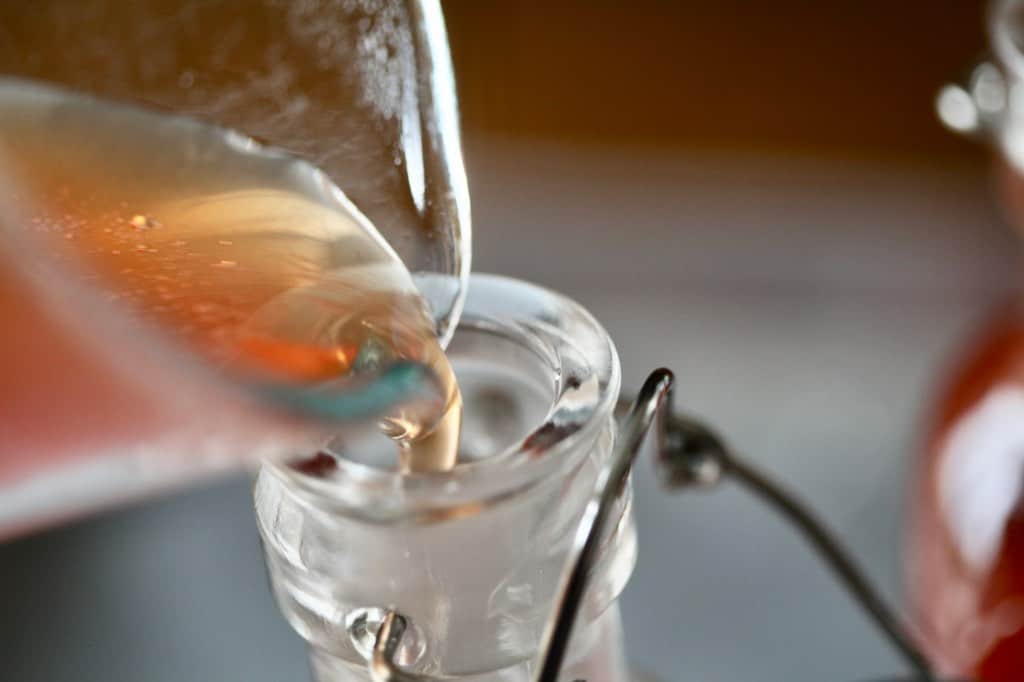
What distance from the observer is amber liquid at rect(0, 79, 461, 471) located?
0.24 m

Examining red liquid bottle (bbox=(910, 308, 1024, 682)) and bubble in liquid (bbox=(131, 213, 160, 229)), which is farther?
red liquid bottle (bbox=(910, 308, 1024, 682))

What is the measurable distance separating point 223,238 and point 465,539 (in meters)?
0.08

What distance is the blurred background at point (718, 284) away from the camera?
2.01ft

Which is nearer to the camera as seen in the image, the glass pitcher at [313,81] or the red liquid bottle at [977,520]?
the glass pitcher at [313,81]

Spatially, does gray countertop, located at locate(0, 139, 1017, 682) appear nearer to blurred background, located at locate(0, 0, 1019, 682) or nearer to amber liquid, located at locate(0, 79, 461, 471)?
blurred background, located at locate(0, 0, 1019, 682)

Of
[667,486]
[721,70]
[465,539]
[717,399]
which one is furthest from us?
[721,70]

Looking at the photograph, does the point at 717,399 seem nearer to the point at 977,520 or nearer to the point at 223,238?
the point at 977,520

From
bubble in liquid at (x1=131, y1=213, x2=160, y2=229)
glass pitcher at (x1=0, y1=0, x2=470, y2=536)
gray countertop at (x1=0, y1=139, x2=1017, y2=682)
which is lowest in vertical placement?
gray countertop at (x1=0, y1=139, x2=1017, y2=682)

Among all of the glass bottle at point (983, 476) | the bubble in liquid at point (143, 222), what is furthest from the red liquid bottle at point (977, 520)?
the bubble in liquid at point (143, 222)

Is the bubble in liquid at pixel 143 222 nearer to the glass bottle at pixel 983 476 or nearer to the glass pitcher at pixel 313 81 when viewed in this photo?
the glass pitcher at pixel 313 81

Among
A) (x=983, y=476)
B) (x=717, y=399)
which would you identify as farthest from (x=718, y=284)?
(x=983, y=476)

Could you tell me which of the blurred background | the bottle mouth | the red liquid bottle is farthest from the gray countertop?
the bottle mouth

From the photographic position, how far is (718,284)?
0.77 m

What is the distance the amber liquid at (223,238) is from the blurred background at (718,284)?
0.35 meters
